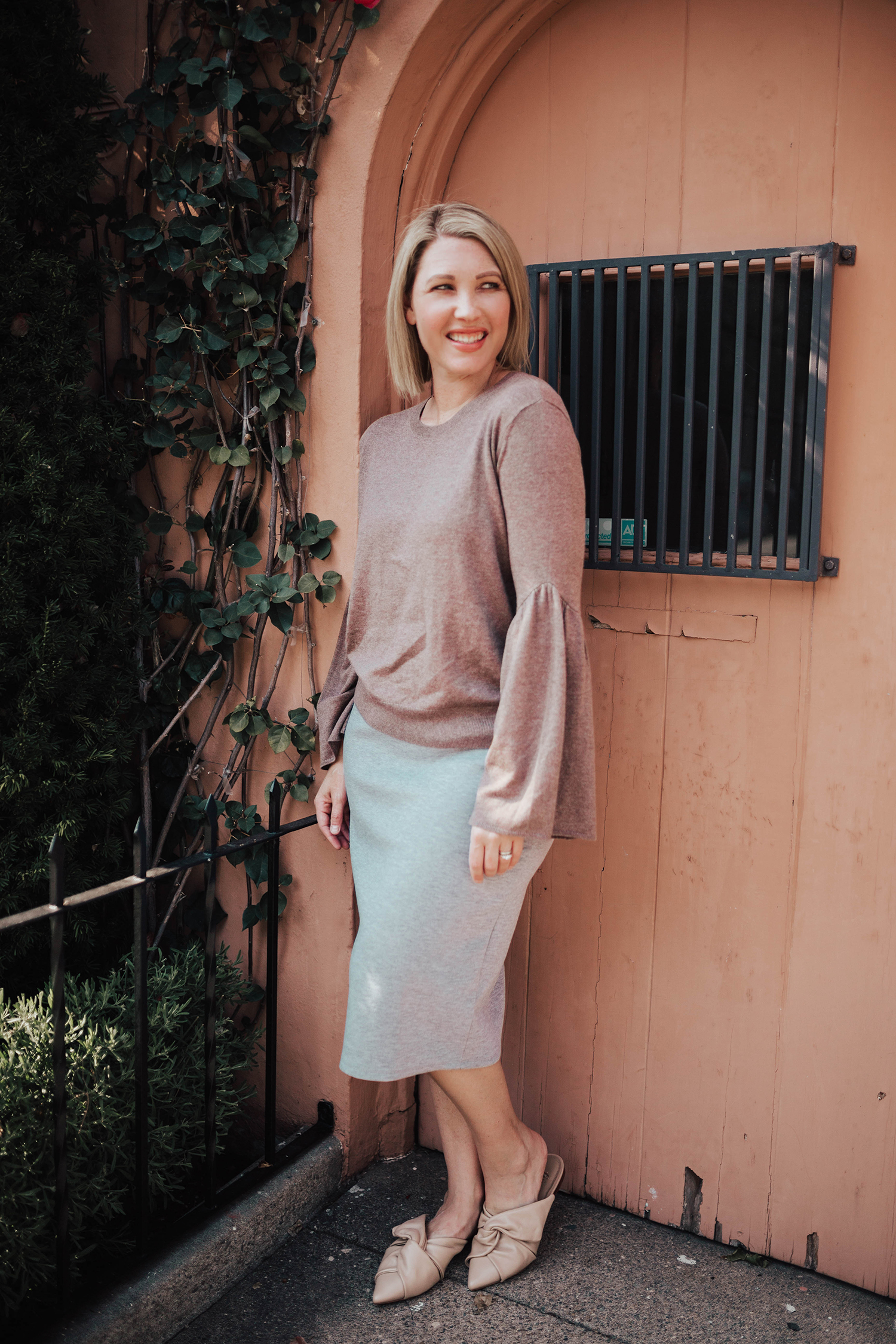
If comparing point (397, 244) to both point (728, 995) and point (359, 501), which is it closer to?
point (359, 501)

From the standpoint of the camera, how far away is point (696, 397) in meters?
2.08

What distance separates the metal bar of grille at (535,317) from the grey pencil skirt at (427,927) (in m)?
0.89

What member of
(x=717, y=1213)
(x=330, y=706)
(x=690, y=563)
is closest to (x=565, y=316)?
(x=690, y=563)

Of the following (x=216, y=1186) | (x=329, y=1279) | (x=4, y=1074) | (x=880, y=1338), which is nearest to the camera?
(x=4, y=1074)

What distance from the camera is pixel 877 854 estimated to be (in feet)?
6.67

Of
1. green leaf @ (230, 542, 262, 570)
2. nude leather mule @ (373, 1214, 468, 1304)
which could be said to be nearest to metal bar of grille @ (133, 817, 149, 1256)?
nude leather mule @ (373, 1214, 468, 1304)

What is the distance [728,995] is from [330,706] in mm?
1060

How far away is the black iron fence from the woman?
292 mm

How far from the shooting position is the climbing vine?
85.4 inches

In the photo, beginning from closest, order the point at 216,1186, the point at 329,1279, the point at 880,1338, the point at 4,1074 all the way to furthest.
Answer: the point at 4,1074
the point at 880,1338
the point at 329,1279
the point at 216,1186

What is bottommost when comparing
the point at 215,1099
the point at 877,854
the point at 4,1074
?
the point at 215,1099

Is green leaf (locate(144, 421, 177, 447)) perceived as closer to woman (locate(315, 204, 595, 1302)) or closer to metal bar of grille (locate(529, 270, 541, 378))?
woman (locate(315, 204, 595, 1302))

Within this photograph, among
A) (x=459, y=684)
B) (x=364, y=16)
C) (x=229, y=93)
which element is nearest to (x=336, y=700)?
(x=459, y=684)

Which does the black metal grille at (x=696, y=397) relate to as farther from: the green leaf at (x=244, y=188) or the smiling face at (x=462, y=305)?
the green leaf at (x=244, y=188)
